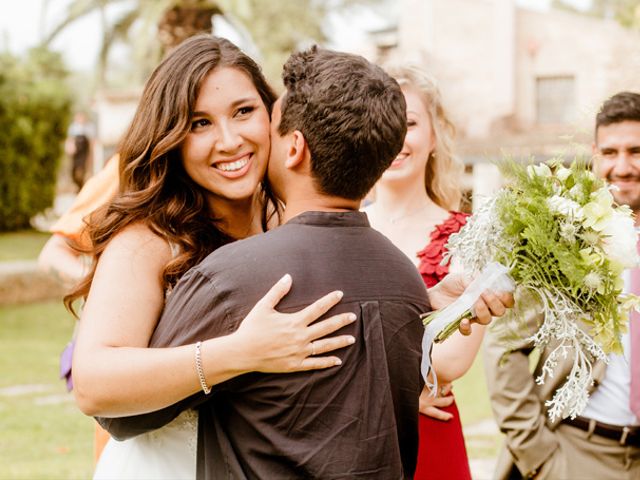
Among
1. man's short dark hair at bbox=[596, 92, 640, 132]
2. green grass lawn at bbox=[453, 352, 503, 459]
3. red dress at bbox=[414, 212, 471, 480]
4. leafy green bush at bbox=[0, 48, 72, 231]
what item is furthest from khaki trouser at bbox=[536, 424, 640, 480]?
leafy green bush at bbox=[0, 48, 72, 231]

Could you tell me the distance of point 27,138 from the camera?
63.7 feet

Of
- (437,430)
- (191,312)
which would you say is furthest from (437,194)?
(191,312)

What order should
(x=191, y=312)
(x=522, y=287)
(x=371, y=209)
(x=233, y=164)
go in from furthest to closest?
(x=371, y=209) → (x=233, y=164) → (x=522, y=287) → (x=191, y=312)


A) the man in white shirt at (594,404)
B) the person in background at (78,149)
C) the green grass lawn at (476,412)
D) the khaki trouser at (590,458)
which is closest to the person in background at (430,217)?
the man in white shirt at (594,404)

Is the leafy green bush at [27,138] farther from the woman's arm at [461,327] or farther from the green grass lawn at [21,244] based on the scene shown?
the woman's arm at [461,327]

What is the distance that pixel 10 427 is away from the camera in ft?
26.8

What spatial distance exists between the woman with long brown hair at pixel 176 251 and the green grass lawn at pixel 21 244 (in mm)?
15373

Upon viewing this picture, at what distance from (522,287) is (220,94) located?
1134mm

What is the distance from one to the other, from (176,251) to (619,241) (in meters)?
1.33

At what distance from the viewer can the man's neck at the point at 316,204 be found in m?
2.41

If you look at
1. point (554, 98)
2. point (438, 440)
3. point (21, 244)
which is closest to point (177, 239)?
point (438, 440)

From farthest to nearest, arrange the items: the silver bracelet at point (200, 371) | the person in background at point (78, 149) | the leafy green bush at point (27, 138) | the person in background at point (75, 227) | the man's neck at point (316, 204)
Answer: the person in background at point (78, 149) < the leafy green bush at point (27, 138) < the person in background at point (75, 227) < the man's neck at point (316, 204) < the silver bracelet at point (200, 371)

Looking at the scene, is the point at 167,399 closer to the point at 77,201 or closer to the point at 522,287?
the point at 522,287

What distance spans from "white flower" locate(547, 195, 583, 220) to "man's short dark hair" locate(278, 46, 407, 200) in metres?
0.53
